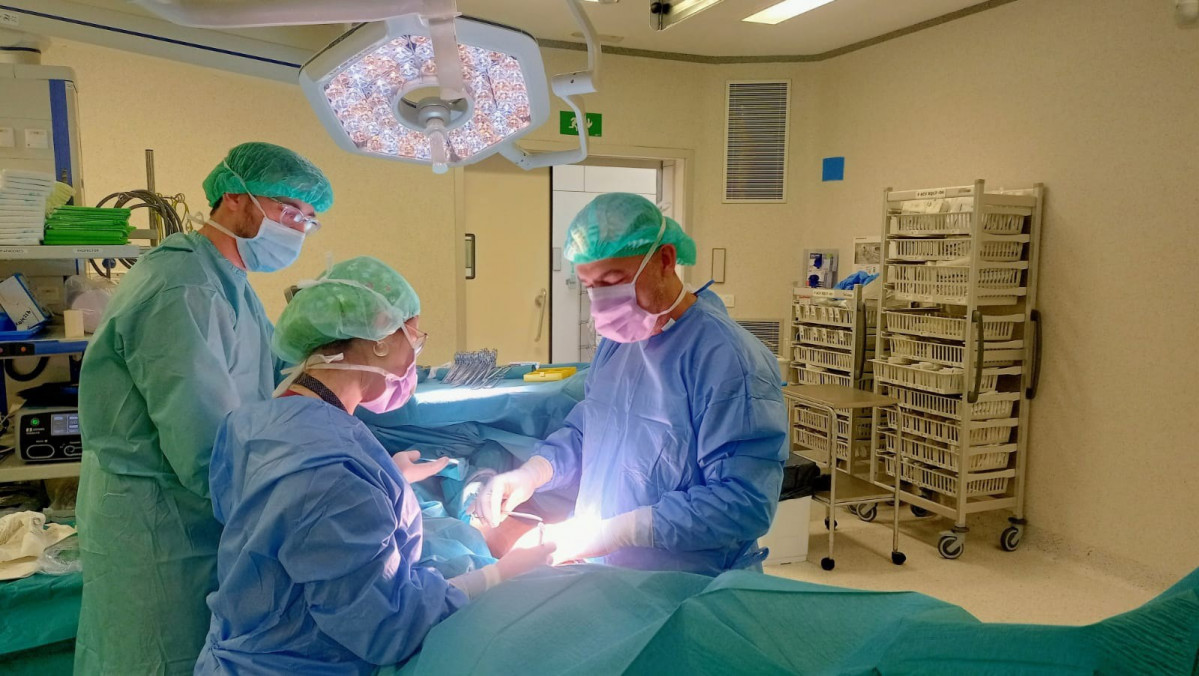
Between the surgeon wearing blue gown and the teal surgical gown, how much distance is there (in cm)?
65

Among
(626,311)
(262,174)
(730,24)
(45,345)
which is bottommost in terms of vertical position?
(45,345)

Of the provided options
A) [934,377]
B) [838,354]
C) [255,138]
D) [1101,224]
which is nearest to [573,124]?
[255,138]

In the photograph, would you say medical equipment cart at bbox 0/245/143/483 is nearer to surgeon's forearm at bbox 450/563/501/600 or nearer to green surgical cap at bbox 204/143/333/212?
green surgical cap at bbox 204/143/333/212

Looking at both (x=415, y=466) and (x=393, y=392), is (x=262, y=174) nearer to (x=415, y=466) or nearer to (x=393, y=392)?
(x=393, y=392)

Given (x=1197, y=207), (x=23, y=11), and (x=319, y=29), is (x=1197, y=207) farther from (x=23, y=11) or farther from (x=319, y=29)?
(x=23, y=11)

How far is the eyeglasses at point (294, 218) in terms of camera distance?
1.86 meters

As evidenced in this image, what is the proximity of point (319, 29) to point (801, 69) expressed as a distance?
474cm

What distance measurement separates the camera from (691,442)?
5.08 feet

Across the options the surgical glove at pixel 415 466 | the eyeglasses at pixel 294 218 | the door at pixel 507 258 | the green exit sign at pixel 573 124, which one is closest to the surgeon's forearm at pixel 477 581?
the surgical glove at pixel 415 466

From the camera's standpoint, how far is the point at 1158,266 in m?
3.36

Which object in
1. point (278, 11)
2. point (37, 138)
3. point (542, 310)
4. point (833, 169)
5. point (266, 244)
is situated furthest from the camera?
point (542, 310)

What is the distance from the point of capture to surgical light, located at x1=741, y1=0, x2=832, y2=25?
4.04m

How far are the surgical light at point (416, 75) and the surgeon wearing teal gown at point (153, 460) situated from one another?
756 mm

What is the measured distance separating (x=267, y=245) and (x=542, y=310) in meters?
3.45
